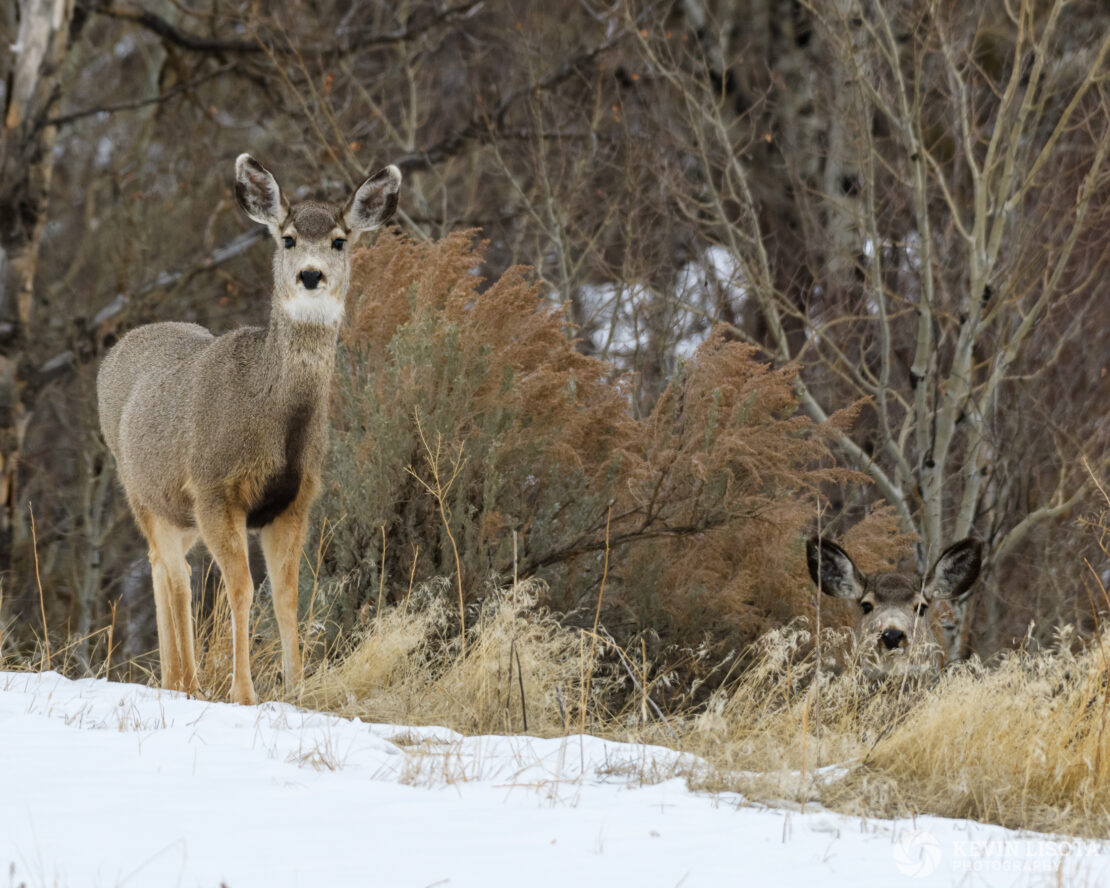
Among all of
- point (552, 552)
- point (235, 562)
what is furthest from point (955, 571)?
point (235, 562)

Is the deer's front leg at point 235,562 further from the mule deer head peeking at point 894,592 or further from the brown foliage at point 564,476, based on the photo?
the mule deer head peeking at point 894,592

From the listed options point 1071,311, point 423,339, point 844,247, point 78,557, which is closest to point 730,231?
point 844,247

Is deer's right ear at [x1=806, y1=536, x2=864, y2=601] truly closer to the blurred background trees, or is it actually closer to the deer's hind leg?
the blurred background trees

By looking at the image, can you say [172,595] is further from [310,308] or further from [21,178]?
[21,178]

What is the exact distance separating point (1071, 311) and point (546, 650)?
7.52 meters

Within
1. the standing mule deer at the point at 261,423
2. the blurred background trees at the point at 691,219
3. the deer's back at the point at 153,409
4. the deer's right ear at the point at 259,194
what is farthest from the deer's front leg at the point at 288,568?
the deer's right ear at the point at 259,194

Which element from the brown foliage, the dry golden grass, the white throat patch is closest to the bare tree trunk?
the brown foliage

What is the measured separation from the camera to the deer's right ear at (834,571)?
7312 millimetres

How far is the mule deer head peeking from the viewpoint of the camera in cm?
707

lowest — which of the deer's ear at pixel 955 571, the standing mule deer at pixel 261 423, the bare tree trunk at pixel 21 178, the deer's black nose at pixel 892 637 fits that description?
the deer's black nose at pixel 892 637

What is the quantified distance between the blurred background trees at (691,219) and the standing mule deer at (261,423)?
123 centimetres

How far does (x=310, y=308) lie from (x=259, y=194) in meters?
0.64

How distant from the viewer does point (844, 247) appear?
1144 centimetres

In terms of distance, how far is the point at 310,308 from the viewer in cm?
648
